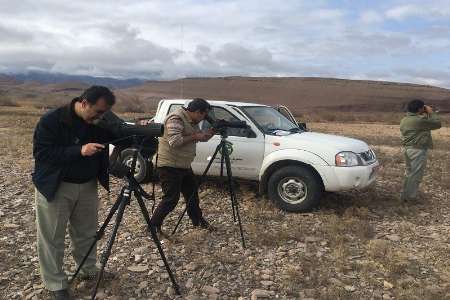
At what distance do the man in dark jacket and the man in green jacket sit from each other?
5128 millimetres

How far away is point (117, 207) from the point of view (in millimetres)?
4227

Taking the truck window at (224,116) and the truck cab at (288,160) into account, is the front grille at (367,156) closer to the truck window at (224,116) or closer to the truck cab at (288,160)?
the truck cab at (288,160)

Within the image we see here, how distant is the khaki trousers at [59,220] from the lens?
391 cm

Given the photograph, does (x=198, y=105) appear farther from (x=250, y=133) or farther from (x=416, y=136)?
(x=416, y=136)

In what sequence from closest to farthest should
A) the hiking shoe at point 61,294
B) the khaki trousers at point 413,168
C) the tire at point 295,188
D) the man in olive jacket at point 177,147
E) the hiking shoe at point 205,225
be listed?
the hiking shoe at point 61,294 → the man in olive jacket at point 177,147 → the hiking shoe at point 205,225 → the tire at point 295,188 → the khaki trousers at point 413,168

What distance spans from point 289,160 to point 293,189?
42cm

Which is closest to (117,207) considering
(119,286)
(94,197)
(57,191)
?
(94,197)

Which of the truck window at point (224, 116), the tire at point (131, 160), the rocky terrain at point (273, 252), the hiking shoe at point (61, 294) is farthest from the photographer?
the truck window at point (224, 116)

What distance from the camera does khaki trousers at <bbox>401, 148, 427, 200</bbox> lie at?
768cm

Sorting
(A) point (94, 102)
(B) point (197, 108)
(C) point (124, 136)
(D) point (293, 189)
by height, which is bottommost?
(D) point (293, 189)

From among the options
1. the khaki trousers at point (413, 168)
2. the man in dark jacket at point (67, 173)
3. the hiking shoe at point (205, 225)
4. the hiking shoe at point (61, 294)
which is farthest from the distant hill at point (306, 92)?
the hiking shoe at point (61, 294)

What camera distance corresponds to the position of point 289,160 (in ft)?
23.1

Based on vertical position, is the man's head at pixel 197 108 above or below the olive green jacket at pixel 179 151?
above

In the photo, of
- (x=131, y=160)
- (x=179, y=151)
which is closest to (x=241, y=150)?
(x=179, y=151)
